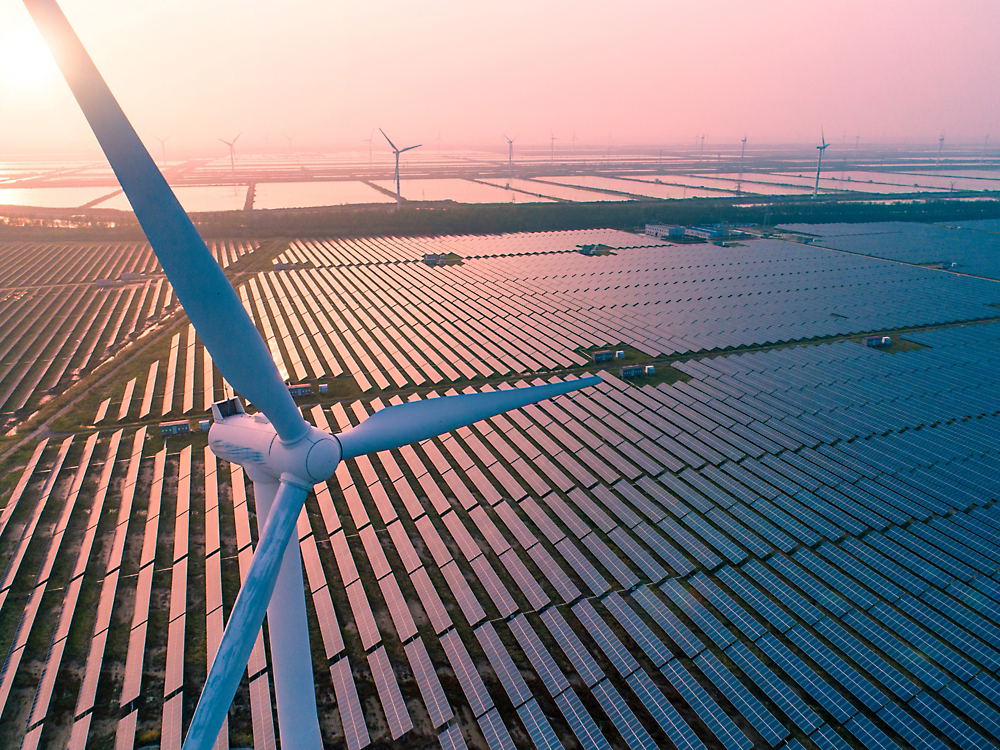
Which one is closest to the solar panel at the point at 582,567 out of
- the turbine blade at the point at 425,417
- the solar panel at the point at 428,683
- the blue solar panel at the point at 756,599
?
the blue solar panel at the point at 756,599

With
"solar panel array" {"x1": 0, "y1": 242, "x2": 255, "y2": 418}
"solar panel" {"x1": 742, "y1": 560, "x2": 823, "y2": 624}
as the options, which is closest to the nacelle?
"solar panel" {"x1": 742, "y1": 560, "x2": 823, "y2": 624}

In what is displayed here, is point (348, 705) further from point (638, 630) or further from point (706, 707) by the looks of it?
point (706, 707)

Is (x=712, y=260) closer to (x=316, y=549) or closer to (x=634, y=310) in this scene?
(x=634, y=310)

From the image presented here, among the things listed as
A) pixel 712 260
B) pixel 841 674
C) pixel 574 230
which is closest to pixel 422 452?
pixel 841 674

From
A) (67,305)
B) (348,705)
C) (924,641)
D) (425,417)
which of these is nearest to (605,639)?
(348,705)

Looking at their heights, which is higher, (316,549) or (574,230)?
(574,230)

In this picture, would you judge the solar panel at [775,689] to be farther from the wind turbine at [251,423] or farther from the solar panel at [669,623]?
the wind turbine at [251,423]
